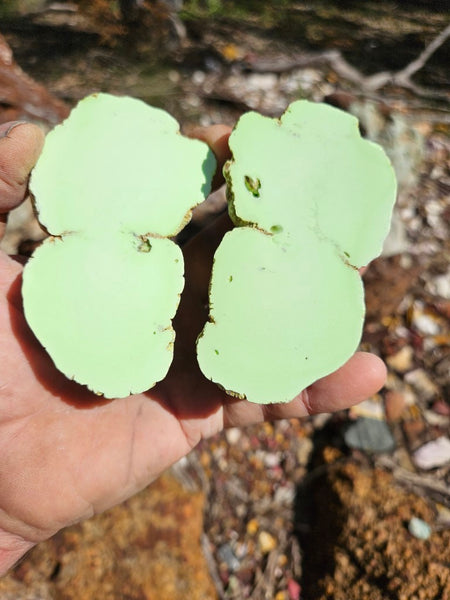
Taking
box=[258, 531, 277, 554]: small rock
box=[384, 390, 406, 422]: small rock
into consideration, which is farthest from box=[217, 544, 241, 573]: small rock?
box=[384, 390, 406, 422]: small rock

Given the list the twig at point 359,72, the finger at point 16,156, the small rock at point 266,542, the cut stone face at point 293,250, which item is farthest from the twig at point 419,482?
the twig at point 359,72

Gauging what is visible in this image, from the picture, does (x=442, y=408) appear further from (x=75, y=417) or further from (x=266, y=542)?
(x=75, y=417)

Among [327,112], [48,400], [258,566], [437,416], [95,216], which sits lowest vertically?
[258,566]

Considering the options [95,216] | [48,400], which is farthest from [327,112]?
[48,400]

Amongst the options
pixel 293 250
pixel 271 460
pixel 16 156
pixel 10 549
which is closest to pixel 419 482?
pixel 271 460

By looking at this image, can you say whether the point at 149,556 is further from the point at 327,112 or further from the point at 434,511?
the point at 327,112

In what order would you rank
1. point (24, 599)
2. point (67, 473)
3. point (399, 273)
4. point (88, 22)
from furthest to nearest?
1. point (88, 22)
2. point (399, 273)
3. point (24, 599)
4. point (67, 473)
